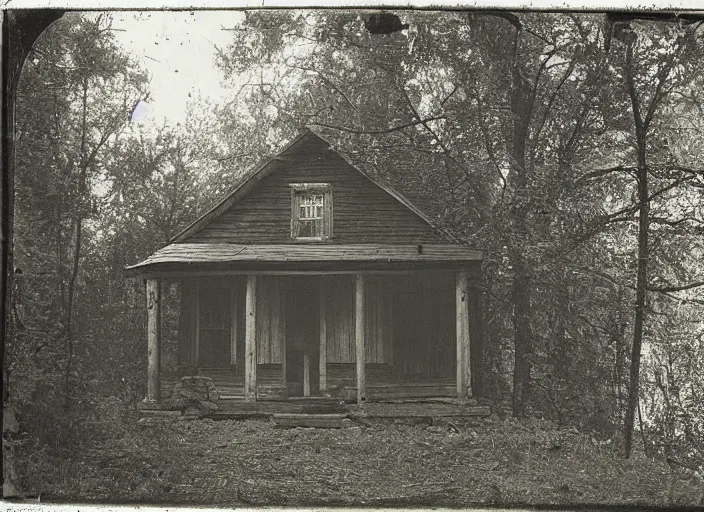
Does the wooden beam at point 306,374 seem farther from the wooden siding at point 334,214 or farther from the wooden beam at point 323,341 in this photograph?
the wooden siding at point 334,214

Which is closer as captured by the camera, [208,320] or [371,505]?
[371,505]

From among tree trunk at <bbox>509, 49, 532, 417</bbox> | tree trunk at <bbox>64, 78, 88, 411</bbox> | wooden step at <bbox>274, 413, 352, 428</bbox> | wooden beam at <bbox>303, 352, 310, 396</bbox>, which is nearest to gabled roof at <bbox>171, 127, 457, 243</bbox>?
tree trunk at <bbox>509, 49, 532, 417</bbox>

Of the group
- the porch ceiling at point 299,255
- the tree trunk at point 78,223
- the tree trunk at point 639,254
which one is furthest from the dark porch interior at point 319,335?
the tree trunk at point 639,254

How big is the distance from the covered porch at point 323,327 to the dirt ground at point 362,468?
330 millimetres

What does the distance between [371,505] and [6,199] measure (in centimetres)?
376

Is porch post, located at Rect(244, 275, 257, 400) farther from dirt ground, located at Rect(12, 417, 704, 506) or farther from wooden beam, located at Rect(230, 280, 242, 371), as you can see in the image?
dirt ground, located at Rect(12, 417, 704, 506)

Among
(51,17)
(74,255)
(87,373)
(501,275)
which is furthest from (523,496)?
(51,17)

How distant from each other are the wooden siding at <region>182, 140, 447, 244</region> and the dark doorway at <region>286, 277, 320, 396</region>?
41 centimetres

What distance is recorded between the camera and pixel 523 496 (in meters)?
6.38

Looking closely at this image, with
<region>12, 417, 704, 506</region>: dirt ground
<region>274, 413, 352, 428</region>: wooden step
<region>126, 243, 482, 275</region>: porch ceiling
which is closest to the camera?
<region>12, 417, 704, 506</region>: dirt ground

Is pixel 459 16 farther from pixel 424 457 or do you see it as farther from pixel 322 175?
pixel 424 457

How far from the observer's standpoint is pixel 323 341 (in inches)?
271

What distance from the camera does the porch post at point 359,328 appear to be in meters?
6.72

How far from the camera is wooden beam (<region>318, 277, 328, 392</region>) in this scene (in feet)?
22.2
